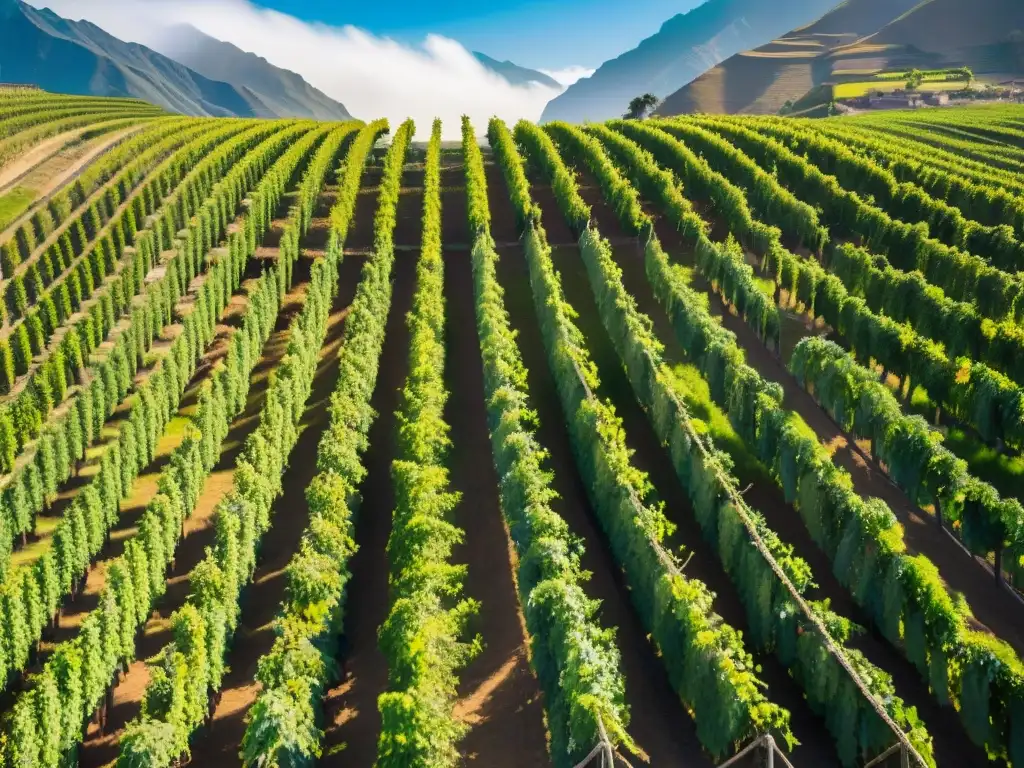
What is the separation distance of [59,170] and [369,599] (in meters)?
58.6

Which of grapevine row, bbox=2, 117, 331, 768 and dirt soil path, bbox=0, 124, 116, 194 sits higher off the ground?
dirt soil path, bbox=0, 124, 116, 194

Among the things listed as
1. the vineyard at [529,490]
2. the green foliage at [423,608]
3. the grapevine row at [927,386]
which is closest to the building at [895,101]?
the vineyard at [529,490]

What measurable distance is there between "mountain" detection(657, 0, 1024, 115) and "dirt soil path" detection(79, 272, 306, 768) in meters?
115

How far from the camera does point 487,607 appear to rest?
23.2m

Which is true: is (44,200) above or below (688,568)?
above

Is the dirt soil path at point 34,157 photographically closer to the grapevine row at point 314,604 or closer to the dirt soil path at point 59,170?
the dirt soil path at point 59,170

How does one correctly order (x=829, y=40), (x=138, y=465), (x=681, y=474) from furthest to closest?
(x=829, y=40)
(x=138, y=465)
(x=681, y=474)

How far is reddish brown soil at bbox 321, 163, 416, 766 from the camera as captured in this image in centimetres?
1991

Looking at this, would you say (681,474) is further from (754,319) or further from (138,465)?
(138,465)

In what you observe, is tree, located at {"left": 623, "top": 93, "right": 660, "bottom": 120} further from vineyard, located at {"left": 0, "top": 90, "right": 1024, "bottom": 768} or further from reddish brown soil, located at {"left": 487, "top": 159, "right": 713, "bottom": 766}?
reddish brown soil, located at {"left": 487, "top": 159, "right": 713, "bottom": 766}

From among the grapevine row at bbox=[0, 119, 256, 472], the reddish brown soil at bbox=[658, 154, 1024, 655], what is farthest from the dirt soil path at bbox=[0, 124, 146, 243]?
the reddish brown soil at bbox=[658, 154, 1024, 655]

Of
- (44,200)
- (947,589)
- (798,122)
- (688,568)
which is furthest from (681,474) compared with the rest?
(798,122)

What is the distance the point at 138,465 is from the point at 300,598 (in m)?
13.0

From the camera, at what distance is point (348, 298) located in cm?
4572
